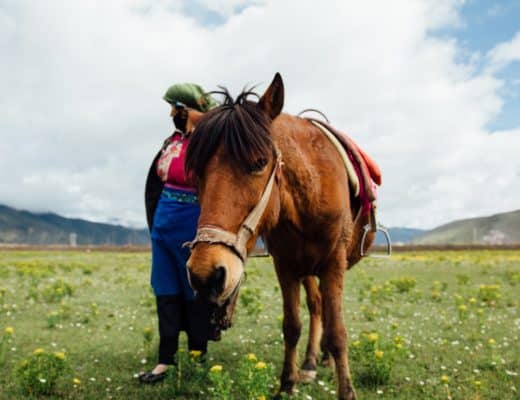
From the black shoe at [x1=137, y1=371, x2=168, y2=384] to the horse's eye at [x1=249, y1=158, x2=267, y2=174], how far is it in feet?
9.80

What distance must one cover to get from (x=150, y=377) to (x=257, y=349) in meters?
1.89

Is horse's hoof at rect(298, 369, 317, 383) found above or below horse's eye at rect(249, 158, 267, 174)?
below

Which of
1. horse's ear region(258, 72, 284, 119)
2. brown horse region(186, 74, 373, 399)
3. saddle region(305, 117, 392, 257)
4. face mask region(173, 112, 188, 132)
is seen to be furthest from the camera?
face mask region(173, 112, 188, 132)

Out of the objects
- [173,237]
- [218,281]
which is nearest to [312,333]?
[173,237]

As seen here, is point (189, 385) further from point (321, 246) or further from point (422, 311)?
point (422, 311)

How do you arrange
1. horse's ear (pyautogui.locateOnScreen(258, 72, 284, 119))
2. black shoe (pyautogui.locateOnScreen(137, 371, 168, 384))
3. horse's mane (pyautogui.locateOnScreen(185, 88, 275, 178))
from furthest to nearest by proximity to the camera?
1. black shoe (pyautogui.locateOnScreen(137, 371, 168, 384))
2. horse's ear (pyautogui.locateOnScreen(258, 72, 284, 119))
3. horse's mane (pyautogui.locateOnScreen(185, 88, 275, 178))

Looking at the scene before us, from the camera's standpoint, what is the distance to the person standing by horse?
15.5 ft

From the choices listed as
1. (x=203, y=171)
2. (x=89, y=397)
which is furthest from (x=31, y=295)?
(x=203, y=171)

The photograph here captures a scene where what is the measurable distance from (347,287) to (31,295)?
905 cm

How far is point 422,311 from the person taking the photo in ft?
31.3

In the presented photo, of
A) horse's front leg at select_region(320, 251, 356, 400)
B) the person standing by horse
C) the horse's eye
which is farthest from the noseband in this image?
the person standing by horse

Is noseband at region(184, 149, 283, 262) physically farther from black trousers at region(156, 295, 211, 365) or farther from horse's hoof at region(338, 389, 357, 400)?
black trousers at region(156, 295, 211, 365)

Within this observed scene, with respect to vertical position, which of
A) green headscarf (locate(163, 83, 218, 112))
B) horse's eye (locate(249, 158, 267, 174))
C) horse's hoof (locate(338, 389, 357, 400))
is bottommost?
horse's hoof (locate(338, 389, 357, 400))

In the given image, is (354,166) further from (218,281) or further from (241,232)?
(218,281)
